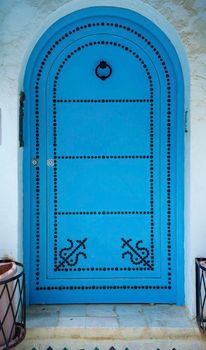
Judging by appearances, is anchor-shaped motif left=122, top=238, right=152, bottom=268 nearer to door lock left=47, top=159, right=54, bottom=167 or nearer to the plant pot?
door lock left=47, top=159, right=54, bottom=167

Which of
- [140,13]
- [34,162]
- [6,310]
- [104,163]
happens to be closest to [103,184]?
[104,163]

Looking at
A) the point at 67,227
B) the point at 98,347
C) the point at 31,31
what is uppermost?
the point at 31,31

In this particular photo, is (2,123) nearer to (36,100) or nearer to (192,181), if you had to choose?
(36,100)

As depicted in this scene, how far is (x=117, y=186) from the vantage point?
3607mm

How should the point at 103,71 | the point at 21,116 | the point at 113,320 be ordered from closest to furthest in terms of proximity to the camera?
the point at 113,320 → the point at 21,116 → the point at 103,71

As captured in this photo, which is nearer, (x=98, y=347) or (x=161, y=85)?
(x=98, y=347)

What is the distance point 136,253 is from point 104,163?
2.51 ft

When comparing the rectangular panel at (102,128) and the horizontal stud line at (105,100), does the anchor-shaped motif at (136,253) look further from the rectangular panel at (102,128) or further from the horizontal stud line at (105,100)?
the horizontal stud line at (105,100)

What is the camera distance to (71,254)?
3.62m

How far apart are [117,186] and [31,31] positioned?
134 centimetres

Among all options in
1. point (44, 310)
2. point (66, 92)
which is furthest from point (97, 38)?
point (44, 310)

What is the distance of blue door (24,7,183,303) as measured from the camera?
140 inches

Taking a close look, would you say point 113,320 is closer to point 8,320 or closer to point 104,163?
point 8,320

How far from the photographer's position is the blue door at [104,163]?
11.6ft
